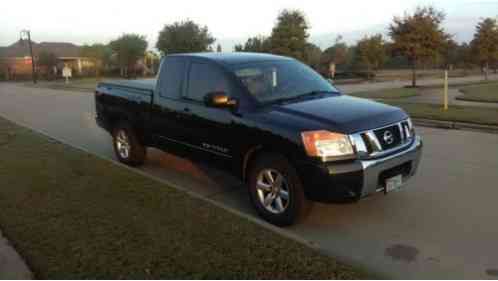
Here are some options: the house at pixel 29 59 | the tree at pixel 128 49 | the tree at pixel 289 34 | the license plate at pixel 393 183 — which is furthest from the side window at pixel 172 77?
the house at pixel 29 59

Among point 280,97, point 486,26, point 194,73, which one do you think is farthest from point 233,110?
point 486,26

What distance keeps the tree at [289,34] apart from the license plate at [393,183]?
83.6 feet

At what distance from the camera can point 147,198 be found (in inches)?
197

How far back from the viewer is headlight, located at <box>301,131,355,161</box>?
386 centimetres

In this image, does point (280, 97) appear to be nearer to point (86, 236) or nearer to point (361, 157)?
point (361, 157)

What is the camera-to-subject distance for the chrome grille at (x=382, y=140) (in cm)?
392

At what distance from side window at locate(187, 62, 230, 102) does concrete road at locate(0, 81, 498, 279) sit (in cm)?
134

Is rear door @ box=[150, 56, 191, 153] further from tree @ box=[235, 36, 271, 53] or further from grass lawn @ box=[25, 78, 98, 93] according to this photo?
tree @ box=[235, 36, 271, 53]

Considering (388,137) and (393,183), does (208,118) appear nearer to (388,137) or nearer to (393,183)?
(388,137)

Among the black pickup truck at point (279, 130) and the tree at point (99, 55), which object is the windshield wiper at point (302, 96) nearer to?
the black pickup truck at point (279, 130)

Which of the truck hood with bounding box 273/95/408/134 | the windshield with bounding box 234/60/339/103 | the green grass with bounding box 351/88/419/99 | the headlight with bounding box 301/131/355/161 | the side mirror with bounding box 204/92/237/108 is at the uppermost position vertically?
the windshield with bounding box 234/60/339/103

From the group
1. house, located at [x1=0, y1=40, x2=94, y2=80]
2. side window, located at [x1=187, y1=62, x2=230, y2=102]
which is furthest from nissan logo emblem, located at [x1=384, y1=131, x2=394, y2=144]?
house, located at [x1=0, y1=40, x2=94, y2=80]

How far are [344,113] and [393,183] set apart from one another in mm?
877

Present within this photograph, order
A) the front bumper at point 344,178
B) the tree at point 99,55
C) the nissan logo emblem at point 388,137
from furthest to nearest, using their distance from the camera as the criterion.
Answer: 1. the tree at point 99,55
2. the nissan logo emblem at point 388,137
3. the front bumper at point 344,178
